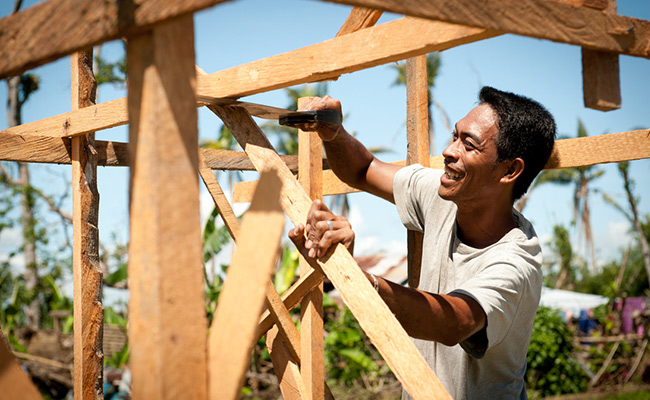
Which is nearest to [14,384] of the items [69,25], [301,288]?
[69,25]

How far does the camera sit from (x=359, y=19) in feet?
8.41

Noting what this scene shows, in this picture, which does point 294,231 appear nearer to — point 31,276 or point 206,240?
point 206,240

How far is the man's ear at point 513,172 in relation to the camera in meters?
2.71

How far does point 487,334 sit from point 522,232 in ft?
2.22

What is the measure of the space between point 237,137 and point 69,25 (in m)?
1.13

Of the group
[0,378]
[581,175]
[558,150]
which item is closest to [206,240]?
[558,150]

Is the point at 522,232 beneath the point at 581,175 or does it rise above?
beneath

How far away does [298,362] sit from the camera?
284cm

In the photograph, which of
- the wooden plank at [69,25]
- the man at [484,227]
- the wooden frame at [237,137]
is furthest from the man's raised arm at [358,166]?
the wooden plank at [69,25]

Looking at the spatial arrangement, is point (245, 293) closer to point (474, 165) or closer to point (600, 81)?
point (600, 81)

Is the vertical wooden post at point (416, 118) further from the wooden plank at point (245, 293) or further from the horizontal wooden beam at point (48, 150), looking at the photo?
the wooden plank at point (245, 293)

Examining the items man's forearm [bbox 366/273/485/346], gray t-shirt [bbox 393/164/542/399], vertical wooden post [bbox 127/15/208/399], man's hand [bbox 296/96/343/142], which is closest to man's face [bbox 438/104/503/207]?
gray t-shirt [bbox 393/164/542/399]

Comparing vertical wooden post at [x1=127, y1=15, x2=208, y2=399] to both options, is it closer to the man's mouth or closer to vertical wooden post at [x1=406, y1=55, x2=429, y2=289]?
the man's mouth

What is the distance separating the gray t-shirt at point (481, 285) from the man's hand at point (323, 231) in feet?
1.74
